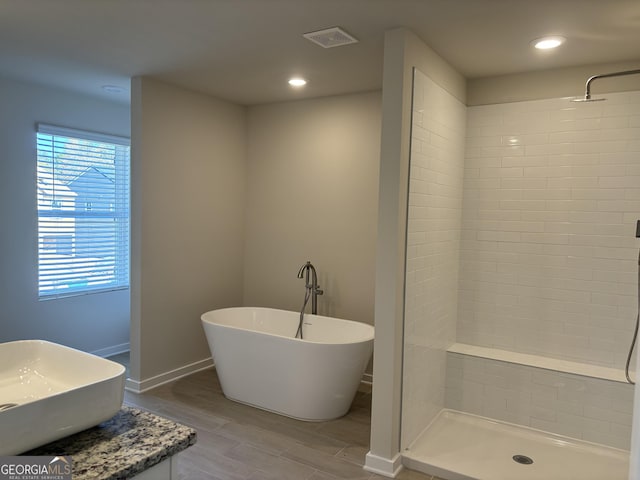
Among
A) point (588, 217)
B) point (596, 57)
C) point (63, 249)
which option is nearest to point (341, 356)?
point (588, 217)

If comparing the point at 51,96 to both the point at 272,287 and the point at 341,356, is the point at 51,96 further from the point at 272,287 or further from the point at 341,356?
the point at 341,356

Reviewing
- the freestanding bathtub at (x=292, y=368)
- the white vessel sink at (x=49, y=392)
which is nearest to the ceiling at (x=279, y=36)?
the white vessel sink at (x=49, y=392)

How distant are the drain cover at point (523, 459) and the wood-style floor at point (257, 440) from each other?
665 millimetres

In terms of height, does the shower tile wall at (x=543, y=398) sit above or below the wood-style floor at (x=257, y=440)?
above

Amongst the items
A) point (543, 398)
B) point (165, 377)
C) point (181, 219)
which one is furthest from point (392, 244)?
point (165, 377)

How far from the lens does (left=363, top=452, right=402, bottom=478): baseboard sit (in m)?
2.89

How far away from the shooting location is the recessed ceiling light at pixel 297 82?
3926mm

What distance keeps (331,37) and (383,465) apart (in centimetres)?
266

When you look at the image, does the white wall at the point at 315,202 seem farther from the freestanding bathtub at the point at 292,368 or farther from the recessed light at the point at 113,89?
the recessed light at the point at 113,89

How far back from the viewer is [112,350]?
520cm

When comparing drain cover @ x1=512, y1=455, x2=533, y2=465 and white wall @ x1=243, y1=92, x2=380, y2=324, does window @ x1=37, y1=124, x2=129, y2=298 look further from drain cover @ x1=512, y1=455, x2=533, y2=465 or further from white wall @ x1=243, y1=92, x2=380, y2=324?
drain cover @ x1=512, y1=455, x2=533, y2=465

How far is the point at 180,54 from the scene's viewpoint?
132 inches

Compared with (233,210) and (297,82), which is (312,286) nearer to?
(233,210)

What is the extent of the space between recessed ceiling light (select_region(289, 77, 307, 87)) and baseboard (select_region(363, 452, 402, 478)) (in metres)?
2.89
